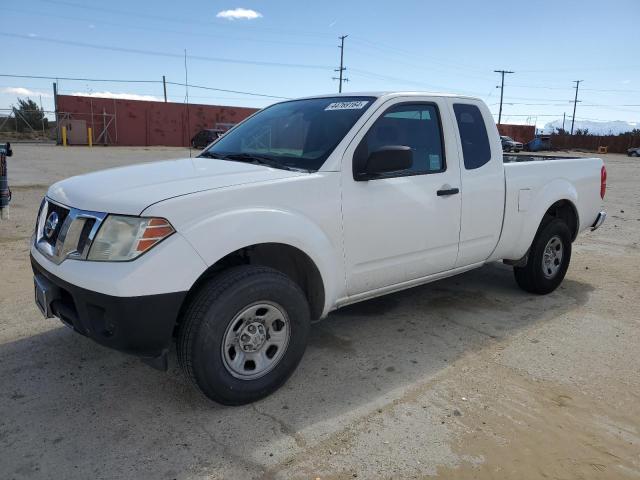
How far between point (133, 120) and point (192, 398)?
134 ft

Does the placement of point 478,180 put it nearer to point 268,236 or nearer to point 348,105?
point 348,105

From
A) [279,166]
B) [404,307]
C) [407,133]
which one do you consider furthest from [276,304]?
[404,307]

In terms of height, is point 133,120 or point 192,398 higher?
point 133,120

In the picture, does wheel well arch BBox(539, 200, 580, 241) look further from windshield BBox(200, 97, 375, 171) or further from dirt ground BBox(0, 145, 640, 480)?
windshield BBox(200, 97, 375, 171)

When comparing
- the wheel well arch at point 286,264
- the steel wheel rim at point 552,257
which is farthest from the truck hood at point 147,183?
the steel wheel rim at point 552,257

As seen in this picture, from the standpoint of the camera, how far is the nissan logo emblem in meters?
3.10

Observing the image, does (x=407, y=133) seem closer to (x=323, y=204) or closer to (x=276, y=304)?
(x=323, y=204)

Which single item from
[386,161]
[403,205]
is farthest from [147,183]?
[403,205]

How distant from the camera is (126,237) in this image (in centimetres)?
267

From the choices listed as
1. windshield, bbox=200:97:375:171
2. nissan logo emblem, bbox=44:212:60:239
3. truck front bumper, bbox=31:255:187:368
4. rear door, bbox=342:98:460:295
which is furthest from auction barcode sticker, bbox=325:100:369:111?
nissan logo emblem, bbox=44:212:60:239

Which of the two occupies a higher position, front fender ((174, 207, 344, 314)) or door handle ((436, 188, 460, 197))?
door handle ((436, 188, 460, 197))

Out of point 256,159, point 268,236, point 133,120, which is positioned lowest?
point 268,236

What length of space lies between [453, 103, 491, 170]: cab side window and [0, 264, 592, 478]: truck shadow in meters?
1.37

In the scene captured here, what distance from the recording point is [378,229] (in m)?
3.57
